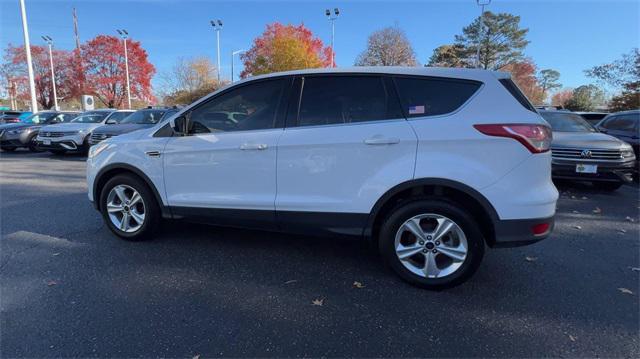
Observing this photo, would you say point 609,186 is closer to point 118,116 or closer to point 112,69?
point 118,116

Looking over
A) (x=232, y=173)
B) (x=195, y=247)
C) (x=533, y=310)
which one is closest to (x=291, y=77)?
(x=232, y=173)

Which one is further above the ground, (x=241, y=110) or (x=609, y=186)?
(x=241, y=110)

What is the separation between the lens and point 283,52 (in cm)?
3581

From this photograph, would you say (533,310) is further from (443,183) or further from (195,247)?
(195,247)

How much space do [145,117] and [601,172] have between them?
39.0 feet

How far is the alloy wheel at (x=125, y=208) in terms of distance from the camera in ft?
13.3

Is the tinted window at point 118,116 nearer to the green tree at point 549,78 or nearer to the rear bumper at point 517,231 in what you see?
the rear bumper at point 517,231

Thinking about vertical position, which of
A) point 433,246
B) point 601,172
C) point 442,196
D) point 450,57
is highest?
point 450,57

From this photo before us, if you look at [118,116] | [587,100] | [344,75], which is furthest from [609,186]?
[587,100]

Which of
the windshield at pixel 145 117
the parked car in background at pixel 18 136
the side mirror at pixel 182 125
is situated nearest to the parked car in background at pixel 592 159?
the side mirror at pixel 182 125

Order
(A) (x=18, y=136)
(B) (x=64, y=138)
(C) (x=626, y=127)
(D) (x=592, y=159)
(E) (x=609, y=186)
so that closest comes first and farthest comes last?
1. (D) (x=592, y=159)
2. (E) (x=609, y=186)
3. (C) (x=626, y=127)
4. (B) (x=64, y=138)
5. (A) (x=18, y=136)

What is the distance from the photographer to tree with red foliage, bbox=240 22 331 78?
35.9 m

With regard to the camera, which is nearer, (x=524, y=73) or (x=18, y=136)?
(x=18, y=136)

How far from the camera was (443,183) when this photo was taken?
2.96 m
